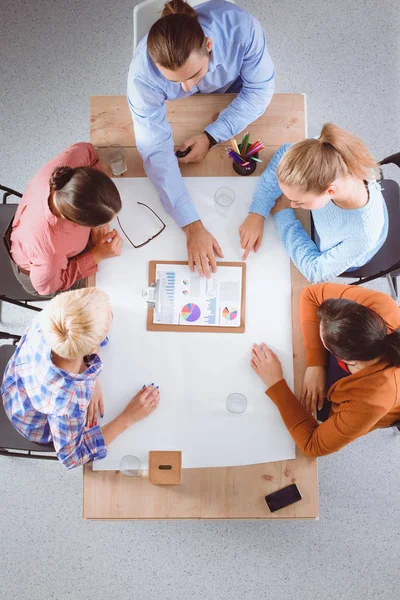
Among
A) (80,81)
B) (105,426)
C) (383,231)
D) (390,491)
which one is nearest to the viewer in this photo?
(105,426)

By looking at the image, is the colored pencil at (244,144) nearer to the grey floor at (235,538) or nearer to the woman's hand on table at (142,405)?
the woman's hand on table at (142,405)

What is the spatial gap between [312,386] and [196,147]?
917 mm

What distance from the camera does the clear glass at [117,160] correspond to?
1.71 m

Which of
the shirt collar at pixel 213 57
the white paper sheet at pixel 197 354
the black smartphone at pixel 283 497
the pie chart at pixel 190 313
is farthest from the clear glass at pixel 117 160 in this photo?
the black smartphone at pixel 283 497

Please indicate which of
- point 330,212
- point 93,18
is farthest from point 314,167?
point 93,18

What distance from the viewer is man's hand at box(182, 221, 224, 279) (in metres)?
1.63

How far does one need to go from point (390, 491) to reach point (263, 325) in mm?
1229

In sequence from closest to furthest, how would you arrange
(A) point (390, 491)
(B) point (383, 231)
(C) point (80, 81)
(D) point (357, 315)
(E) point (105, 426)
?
1. (D) point (357, 315)
2. (E) point (105, 426)
3. (B) point (383, 231)
4. (A) point (390, 491)
5. (C) point (80, 81)

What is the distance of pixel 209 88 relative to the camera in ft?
5.90

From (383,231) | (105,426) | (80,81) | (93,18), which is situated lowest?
Answer: (105,426)

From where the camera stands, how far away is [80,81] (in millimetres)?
2686

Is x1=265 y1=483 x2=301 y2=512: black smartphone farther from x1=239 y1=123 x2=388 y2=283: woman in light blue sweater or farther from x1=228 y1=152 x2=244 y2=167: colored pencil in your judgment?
x1=228 y1=152 x2=244 y2=167: colored pencil

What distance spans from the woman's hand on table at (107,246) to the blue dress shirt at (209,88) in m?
0.21

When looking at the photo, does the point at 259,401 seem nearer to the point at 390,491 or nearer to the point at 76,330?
the point at 76,330
